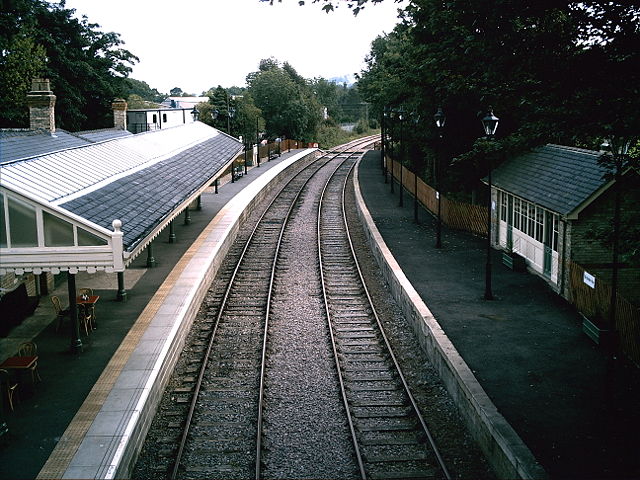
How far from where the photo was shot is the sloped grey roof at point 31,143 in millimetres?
18312

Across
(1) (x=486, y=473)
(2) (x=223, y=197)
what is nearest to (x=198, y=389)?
(1) (x=486, y=473)

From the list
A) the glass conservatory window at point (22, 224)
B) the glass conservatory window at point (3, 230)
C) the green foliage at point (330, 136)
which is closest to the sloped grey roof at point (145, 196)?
the glass conservatory window at point (22, 224)

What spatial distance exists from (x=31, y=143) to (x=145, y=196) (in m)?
7.16

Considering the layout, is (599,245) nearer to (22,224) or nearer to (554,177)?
(554,177)

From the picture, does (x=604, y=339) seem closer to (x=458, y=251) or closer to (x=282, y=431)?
(x=282, y=431)

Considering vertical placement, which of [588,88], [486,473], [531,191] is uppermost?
[588,88]

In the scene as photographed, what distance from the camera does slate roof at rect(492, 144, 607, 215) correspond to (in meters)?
18.4

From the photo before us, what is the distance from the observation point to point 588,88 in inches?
399

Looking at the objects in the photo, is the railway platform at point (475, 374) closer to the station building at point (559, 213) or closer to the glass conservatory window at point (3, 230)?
the station building at point (559, 213)

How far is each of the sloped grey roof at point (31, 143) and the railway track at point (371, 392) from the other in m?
9.14

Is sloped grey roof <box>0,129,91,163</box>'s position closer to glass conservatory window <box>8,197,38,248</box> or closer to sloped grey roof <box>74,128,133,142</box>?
sloped grey roof <box>74,128,133,142</box>

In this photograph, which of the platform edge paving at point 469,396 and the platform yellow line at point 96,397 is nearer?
the platform yellow line at point 96,397

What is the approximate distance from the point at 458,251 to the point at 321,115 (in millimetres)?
64837

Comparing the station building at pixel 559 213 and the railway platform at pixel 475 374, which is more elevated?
the station building at pixel 559 213
